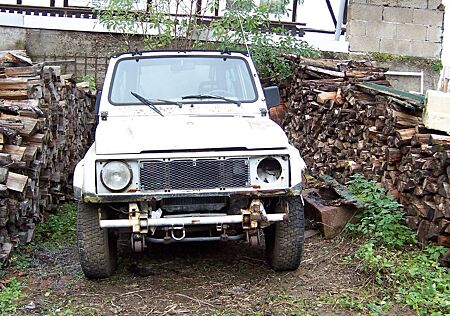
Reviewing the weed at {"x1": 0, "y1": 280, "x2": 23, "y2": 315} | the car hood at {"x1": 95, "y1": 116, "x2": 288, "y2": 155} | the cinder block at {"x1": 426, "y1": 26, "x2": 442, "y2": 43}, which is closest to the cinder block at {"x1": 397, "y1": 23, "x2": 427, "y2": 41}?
the cinder block at {"x1": 426, "y1": 26, "x2": 442, "y2": 43}

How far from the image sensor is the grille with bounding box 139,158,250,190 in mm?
5059

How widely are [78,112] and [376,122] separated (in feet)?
18.4

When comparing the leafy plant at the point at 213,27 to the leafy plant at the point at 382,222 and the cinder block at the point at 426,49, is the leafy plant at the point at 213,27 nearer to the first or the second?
the cinder block at the point at 426,49

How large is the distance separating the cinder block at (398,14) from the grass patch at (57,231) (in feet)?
28.2

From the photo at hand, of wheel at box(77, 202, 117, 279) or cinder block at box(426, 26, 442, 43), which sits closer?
wheel at box(77, 202, 117, 279)

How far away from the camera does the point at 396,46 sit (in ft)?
46.2

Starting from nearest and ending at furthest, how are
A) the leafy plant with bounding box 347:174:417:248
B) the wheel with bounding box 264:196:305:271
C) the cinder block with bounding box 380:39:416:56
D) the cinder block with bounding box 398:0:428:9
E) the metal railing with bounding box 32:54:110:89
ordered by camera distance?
the wheel with bounding box 264:196:305:271 < the leafy plant with bounding box 347:174:417:248 < the metal railing with bounding box 32:54:110:89 < the cinder block with bounding box 398:0:428:9 < the cinder block with bounding box 380:39:416:56

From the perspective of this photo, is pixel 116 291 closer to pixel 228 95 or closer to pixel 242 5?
pixel 228 95

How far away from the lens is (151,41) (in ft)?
41.7

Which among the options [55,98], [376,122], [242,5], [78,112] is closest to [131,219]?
A: [376,122]

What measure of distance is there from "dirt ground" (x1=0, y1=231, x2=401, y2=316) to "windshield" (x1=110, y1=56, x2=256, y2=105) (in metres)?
1.56

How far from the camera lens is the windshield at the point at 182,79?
A: 20.9 feet

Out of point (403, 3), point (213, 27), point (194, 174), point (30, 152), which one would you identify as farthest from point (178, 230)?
point (403, 3)

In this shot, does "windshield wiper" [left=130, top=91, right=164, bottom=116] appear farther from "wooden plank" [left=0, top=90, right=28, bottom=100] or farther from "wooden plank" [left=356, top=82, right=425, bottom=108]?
"wooden plank" [left=356, top=82, right=425, bottom=108]
